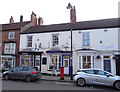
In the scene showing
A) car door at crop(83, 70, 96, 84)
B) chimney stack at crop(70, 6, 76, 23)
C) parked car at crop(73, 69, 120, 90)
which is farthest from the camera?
chimney stack at crop(70, 6, 76, 23)

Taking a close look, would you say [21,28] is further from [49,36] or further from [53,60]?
[53,60]

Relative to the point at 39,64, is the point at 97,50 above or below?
above

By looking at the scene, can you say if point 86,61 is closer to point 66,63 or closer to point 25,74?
point 66,63

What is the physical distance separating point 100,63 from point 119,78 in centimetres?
603

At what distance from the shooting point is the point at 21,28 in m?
21.5

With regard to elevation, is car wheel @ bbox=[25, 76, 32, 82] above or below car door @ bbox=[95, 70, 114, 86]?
below

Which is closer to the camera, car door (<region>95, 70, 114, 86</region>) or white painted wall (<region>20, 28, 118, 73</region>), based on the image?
car door (<region>95, 70, 114, 86</region>)

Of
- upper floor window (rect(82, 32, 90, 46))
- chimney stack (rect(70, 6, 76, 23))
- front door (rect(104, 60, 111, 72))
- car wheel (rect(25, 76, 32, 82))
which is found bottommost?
car wheel (rect(25, 76, 32, 82))

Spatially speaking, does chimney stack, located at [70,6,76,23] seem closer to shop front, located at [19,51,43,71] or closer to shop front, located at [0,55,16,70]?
shop front, located at [19,51,43,71]

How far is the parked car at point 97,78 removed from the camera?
10.3 metres

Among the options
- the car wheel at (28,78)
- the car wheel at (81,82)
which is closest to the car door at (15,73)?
the car wheel at (28,78)

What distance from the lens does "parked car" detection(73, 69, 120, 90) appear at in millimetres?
10342

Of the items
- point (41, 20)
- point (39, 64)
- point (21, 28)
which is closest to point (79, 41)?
point (39, 64)

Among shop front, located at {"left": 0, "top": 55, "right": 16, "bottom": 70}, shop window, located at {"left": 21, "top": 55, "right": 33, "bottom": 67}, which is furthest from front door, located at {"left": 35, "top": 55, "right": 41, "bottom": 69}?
shop front, located at {"left": 0, "top": 55, "right": 16, "bottom": 70}
